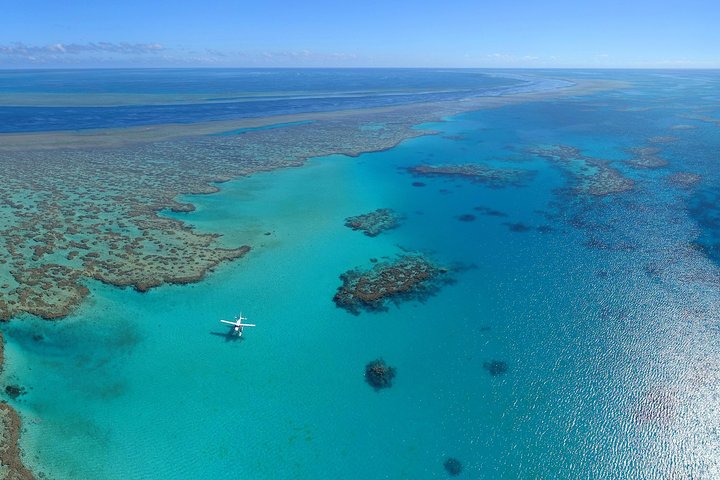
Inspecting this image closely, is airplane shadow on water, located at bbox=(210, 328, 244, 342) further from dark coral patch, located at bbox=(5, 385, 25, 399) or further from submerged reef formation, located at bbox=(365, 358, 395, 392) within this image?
dark coral patch, located at bbox=(5, 385, 25, 399)

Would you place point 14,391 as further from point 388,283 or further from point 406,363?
point 388,283

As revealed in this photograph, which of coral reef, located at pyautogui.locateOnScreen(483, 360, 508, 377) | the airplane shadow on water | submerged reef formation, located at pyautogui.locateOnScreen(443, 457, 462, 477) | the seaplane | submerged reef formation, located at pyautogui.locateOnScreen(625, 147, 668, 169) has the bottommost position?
submerged reef formation, located at pyautogui.locateOnScreen(443, 457, 462, 477)

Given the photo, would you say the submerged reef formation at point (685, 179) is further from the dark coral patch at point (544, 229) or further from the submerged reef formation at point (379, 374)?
the submerged reef formation at point (379, 374)

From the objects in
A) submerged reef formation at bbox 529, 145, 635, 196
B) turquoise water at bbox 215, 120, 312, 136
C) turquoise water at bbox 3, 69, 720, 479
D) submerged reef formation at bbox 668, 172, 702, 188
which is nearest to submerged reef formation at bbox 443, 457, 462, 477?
turquoise water at bbox 3, 69, 720, 479

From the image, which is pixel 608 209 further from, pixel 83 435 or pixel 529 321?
pixel 83 435

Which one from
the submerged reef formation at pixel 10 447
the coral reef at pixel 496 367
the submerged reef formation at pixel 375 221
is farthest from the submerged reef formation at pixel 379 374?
the submerged reef formation at pixel 375 221

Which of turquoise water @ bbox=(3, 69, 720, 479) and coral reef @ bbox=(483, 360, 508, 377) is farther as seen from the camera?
coral reef @ bbox=(483, 360, 508, 377)
